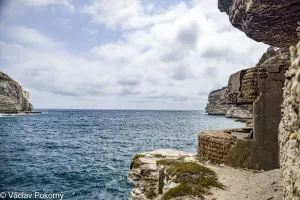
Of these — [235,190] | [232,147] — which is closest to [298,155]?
[235,190]

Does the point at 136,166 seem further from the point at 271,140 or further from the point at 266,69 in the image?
the point at 266,69

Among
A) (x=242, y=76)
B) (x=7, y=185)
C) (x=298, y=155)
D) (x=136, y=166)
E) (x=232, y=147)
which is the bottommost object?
(x=7, y=185)

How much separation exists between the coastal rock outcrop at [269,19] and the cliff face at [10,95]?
10663 cm

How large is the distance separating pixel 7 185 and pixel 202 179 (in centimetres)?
1852

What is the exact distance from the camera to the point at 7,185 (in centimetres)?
2020

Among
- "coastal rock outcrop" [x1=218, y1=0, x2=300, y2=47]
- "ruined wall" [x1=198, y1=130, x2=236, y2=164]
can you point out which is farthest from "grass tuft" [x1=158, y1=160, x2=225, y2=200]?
"coastal rock outcrop" [x1=218, y1=0, x2=300, y2=47]

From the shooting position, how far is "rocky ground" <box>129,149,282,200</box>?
27.2ft

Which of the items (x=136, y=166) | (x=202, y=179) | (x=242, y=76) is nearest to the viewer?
(x=202, y=179)

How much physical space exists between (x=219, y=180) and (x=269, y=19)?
40.6 meters

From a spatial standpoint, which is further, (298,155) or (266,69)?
(266,69)

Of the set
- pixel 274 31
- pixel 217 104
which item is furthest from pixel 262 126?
pixel 217 104

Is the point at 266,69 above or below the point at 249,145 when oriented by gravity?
above

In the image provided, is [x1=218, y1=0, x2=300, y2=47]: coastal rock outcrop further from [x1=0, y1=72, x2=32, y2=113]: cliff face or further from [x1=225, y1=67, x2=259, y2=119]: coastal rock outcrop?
[x1=0, y1=72, x2=32, y2=113]: cliff face

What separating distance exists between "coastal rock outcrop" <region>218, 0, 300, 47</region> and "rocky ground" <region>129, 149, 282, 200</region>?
32.9 metres
